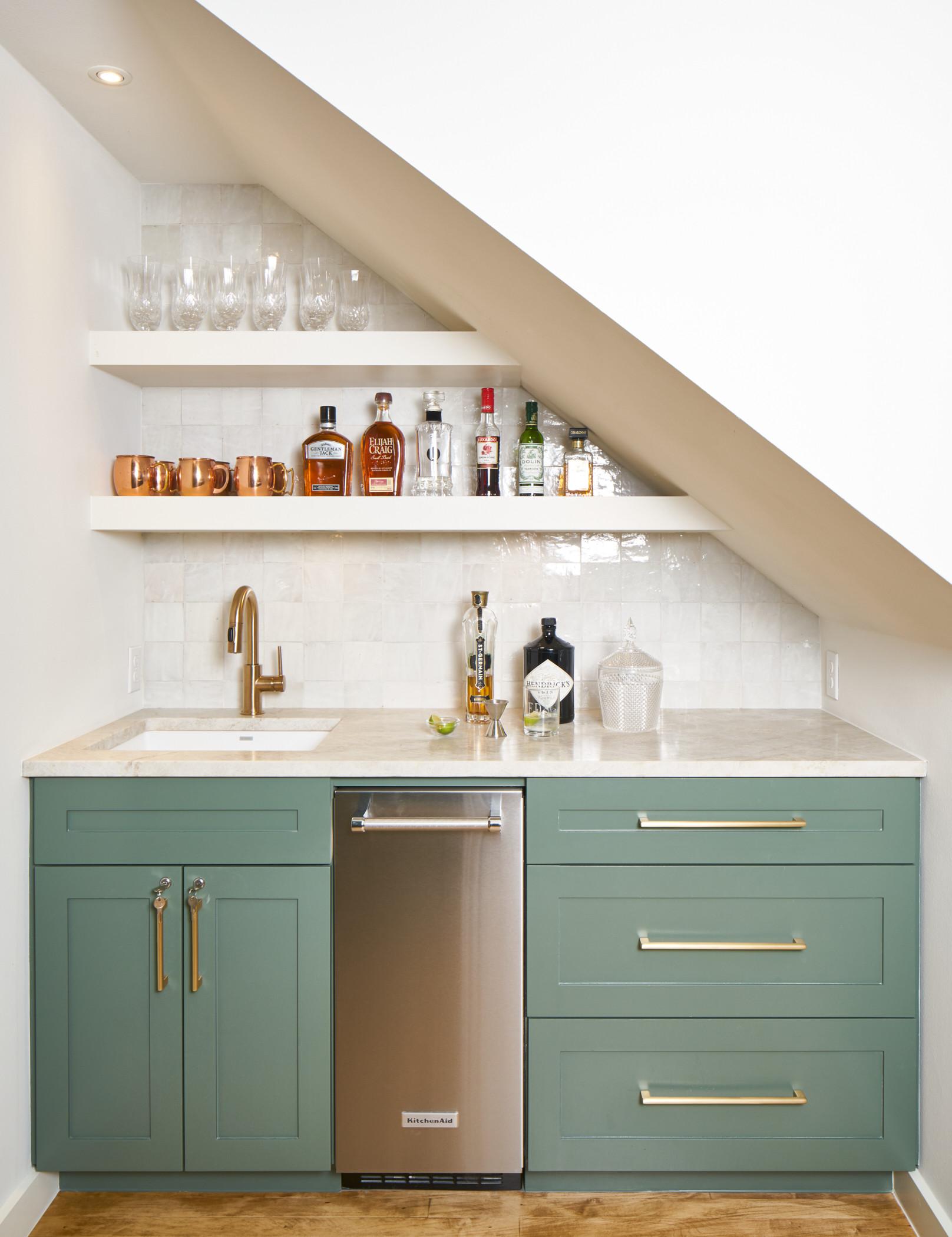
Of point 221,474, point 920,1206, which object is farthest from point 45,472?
point 920,1206

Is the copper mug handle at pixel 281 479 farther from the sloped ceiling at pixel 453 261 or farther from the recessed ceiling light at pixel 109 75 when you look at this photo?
the recessed ceiling light at pixel 109 75

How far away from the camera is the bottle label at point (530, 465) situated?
2203 millimetres

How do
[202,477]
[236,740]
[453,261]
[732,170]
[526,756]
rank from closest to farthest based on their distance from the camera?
[732,170], [453,261], [526,756], [202,477], [236,740]

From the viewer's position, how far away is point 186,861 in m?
1.81

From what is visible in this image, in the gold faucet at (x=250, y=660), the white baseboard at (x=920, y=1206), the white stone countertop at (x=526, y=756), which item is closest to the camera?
the white baseboard at (x=920, y=1206)

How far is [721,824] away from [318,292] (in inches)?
60.1

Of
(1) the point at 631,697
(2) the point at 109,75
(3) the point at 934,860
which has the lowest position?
(3) the point at 934,860

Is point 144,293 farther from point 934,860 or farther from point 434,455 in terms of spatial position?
point 934,860

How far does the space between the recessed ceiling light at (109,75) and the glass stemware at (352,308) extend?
0.61 m

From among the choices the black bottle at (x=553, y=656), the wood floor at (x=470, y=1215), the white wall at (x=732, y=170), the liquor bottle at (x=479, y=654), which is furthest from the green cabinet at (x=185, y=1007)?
the white wall at (x=732, y=170)

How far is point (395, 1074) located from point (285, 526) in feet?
3.92

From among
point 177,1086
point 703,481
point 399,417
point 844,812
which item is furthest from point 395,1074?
point 399,417

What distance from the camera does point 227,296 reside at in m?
2.17

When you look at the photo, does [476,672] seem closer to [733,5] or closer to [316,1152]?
[316,1152]
